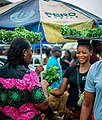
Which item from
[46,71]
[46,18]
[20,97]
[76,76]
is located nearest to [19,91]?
[20,97]

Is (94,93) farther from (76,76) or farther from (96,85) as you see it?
(76,76)

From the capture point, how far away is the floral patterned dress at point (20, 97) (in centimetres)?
317

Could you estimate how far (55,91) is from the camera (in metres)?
4.54

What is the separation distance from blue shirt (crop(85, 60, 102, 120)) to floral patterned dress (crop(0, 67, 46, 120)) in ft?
1.67

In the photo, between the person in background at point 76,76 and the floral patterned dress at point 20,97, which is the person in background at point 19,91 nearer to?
the floral patterned dress at point 20,97

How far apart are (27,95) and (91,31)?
1747 millimetres

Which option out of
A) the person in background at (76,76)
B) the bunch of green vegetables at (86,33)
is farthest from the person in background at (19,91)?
the bunch of green vegetables at (86,33)

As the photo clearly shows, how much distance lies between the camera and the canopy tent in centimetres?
565

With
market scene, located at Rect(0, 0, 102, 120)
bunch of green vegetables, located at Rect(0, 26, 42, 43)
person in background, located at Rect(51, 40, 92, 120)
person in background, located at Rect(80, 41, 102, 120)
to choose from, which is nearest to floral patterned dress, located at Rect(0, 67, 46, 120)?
market scene, located at Rect(0, 0, 102, 120)

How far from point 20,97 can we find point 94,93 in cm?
74

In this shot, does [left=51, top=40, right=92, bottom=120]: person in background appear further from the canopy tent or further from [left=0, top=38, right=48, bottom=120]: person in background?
the canopy tent

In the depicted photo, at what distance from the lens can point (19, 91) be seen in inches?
125

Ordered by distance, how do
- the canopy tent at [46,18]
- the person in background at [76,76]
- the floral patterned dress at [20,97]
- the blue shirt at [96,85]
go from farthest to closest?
1. the canopy tent at [46,18]
2. the person in background at [76,76]
3. the floral patterned dress at [20,97]
4. the blue shirt at [96,85]

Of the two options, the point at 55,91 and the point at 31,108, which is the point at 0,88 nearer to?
the point at 31,108
